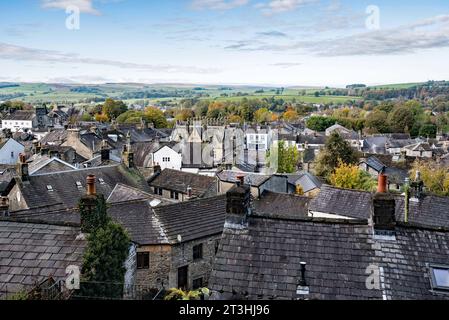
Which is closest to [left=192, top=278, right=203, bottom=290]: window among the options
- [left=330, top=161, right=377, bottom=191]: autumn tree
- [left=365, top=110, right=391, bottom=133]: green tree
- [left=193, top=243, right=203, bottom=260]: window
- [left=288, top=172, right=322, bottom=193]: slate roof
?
[left=193, top=243, right=203, bottom=260]: window

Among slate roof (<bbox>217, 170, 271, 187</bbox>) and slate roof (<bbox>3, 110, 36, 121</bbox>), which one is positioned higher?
slate roof (<bbox>3, 110, 36, 121</bbox>)

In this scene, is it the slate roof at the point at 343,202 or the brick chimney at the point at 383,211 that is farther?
the slate roof at the point at 343,202

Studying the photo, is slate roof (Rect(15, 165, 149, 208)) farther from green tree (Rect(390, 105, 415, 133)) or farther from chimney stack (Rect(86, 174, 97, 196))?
green tree (Rect(390, 105, 415, 133))

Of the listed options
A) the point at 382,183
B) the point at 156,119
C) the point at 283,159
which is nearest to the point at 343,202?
the point at 382,183

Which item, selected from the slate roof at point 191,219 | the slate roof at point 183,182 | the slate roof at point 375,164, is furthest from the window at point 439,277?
the slate roof at point 375,164

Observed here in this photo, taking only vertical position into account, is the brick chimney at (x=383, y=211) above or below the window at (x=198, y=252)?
above

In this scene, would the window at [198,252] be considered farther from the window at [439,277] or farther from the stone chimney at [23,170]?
the window at [439,277]
